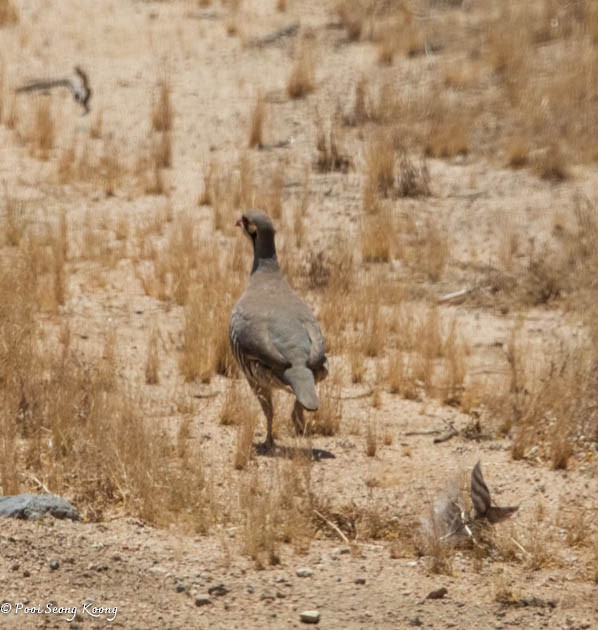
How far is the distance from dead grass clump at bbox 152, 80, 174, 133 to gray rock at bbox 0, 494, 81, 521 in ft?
32.0

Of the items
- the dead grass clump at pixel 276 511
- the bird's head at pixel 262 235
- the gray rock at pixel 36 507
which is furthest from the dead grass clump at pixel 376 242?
the gray rock at pixel 36 507

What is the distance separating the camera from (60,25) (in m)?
20.7

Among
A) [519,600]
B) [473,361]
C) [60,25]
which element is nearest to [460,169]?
[473,361]

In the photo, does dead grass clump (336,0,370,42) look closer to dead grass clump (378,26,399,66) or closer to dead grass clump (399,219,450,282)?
dead grass clump (378,26,399,66)

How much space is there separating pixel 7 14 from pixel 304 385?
1384 cm

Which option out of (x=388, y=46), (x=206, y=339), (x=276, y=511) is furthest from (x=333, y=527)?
(x=388, y=46)

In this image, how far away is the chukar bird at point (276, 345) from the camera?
881cm

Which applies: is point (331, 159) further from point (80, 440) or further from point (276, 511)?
point (276, 511)

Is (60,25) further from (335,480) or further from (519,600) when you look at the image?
(519,600)

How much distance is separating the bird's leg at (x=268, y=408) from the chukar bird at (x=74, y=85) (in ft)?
30.3

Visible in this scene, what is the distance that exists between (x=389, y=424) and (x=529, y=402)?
3.46 ft

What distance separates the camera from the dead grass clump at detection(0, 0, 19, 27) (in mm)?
20578

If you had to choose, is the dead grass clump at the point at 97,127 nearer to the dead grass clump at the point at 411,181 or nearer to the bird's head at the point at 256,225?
the dead grass clump at the point at 411,181

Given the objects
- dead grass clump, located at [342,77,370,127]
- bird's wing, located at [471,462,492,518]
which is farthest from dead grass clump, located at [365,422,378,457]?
dead grass clump, located at [342,77,370,127]
